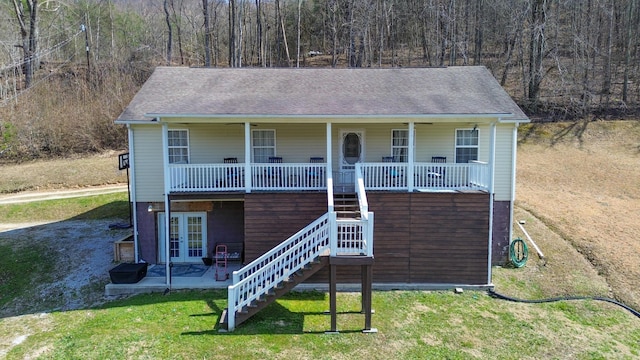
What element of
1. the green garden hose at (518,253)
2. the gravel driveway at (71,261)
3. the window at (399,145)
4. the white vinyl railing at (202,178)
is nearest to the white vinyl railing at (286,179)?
the white vinyl railing at (202,178)

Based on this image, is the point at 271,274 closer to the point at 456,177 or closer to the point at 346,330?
the point at 346,330

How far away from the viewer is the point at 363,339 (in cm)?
909

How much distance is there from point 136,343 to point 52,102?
29.4 m

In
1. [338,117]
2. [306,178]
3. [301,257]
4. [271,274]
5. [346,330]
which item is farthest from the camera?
[306,178]

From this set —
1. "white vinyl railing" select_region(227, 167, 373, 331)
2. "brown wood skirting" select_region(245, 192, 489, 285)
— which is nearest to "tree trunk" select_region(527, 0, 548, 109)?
"brown wood skirting" select_region(245, 192, 489, 285)

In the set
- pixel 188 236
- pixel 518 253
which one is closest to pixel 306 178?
pixel 188 236

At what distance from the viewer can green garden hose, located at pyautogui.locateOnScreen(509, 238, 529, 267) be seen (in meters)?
13.5

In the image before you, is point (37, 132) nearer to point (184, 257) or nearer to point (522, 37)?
point (184, 257)

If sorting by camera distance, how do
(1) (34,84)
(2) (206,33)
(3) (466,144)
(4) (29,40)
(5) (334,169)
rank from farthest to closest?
(4) (29,40) < (1) (34,84) < (2) (206,33) < (5) (334,169) < (3) (466,144)

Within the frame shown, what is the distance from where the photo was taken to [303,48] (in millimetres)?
46031

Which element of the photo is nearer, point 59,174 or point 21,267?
point 21,267

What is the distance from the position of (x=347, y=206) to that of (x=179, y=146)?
6641 millimetres

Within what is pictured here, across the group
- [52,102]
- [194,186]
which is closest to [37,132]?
[52,102]

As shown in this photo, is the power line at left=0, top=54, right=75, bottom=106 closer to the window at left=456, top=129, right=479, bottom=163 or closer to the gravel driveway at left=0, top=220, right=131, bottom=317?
the gravel driveway at left=0, top=220, right=131, bottom=317
